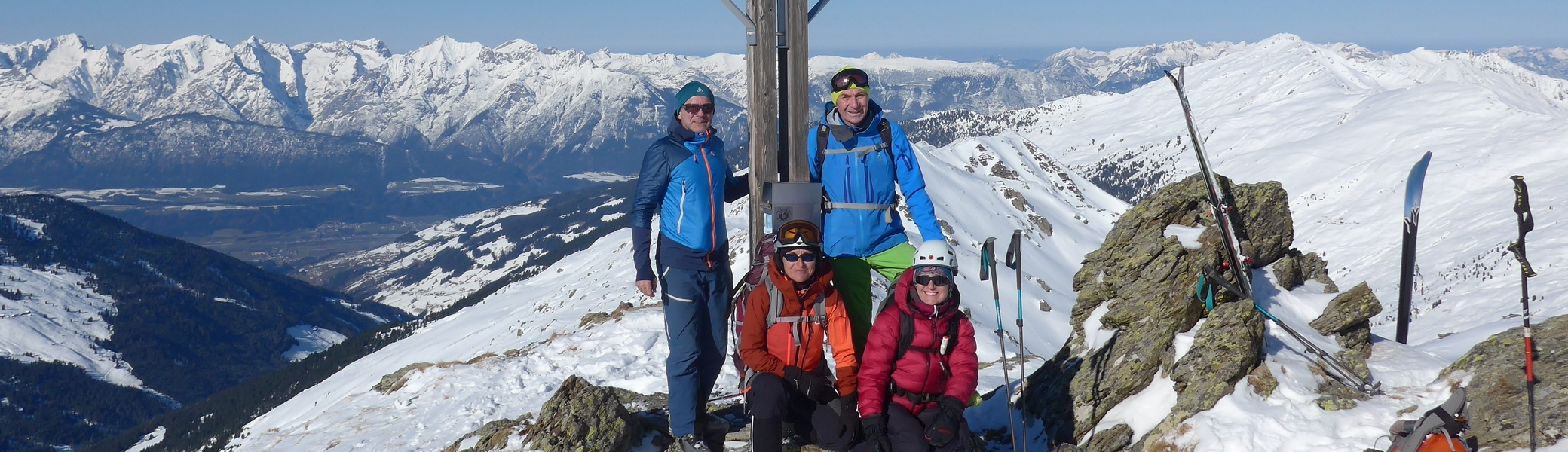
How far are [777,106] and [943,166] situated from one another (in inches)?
6021

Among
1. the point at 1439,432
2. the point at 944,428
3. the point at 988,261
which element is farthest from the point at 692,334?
the point at 1439,432

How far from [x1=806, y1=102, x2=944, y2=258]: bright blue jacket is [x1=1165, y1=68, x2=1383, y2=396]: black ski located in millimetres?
4086

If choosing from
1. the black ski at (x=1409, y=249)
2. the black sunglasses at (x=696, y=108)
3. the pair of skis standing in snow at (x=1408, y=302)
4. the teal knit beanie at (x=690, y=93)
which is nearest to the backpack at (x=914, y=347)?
the black sunglasses at (x=696, y=108)

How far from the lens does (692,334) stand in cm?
928

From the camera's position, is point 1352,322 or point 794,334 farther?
point 1352,322

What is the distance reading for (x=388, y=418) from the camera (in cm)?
3566

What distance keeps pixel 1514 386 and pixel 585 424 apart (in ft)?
33.6

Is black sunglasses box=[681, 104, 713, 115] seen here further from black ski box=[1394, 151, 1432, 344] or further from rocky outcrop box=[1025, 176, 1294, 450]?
black ski box=[1394, 151, 1432, 344]

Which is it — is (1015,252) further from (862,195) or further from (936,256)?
(862,195)

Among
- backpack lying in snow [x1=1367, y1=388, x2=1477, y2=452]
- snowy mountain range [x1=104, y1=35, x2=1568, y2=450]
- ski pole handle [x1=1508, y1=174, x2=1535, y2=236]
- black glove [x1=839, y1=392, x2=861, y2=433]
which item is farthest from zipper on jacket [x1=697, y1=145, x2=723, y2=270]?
ski pole handle [x1=1508, y1=174, x2=1535, y2=236]

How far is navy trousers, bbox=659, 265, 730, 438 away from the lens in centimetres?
→ 923

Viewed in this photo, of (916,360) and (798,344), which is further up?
(798,344)

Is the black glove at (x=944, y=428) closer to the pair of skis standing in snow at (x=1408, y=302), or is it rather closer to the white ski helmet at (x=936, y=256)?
the white ski helmet at (x=936, y=256)

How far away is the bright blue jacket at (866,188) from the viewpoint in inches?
359
